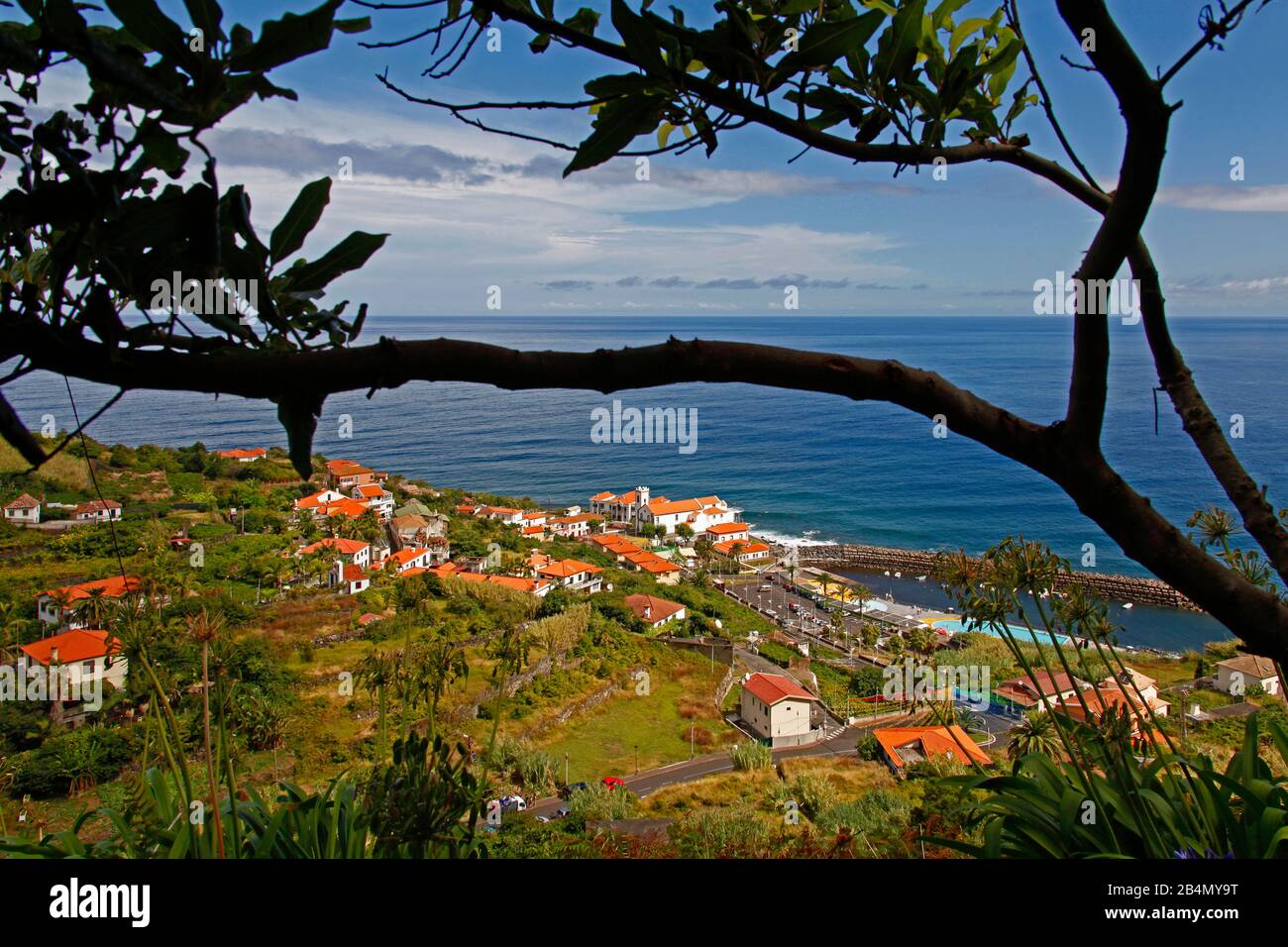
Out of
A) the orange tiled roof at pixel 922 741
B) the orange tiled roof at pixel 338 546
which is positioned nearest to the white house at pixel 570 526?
the orange tiled roof at pixel 338 546

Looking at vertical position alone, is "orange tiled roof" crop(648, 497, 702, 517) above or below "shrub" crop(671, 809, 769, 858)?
below

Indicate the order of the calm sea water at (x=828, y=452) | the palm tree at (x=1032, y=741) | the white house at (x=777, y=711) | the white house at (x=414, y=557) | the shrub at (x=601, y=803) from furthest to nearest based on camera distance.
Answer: the calm sea water at (x=828, y=452) → the white house at (x=414, y=557) → the white house at (x=777, y=711) → the shrub at (x=601, y=803) → the palm tree at (x=1032, y=741)

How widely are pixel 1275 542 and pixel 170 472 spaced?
49.9ft

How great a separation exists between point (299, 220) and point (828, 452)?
36.0 m

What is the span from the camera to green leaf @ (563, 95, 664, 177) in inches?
23.8

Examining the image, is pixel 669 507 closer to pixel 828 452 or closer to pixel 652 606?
pixel 828 452

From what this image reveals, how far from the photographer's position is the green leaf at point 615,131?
60 cm

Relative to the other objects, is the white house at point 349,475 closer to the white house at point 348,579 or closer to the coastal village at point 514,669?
the coastal village at point 514,669

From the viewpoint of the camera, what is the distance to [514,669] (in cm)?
142

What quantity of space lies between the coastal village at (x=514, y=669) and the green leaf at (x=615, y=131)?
47 centimetres

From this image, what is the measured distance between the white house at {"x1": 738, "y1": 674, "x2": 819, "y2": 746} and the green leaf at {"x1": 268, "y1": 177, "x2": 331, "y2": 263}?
9.25 metres

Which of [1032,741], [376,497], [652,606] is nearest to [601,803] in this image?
[1032,741]
